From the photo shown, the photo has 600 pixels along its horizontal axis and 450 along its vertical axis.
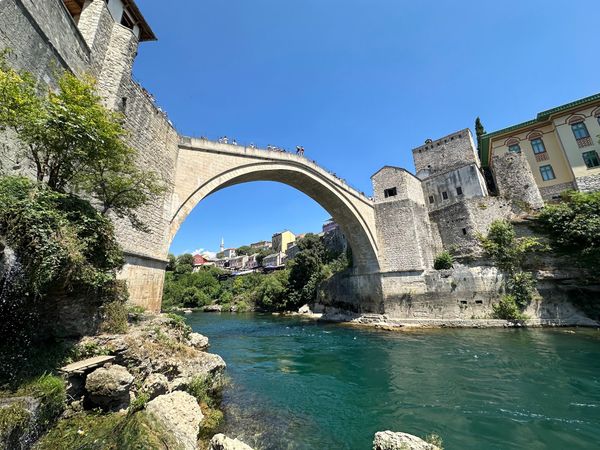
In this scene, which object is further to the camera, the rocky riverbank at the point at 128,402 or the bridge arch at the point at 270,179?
the bridge arch at the point at 270,179

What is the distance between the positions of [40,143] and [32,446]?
169 inches

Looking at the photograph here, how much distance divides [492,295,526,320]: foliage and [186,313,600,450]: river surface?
8.31ft

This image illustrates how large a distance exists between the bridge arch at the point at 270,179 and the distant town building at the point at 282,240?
32381mm

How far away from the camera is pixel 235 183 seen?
12.9m

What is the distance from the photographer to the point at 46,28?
5.98 m

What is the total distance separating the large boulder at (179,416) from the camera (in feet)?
9.77

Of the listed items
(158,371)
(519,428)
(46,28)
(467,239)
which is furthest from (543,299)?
(46,28)

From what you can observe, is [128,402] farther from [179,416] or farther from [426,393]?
[426,393]

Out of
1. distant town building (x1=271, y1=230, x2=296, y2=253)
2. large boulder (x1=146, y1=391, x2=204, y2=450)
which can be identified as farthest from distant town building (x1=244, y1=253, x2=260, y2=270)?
large boulder (x1=146, y1=391, x2=204, y2=450)

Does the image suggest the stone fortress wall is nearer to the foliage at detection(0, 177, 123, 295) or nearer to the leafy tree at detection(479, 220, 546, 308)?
the leafy tree at detection(479, 220, 546, 308)

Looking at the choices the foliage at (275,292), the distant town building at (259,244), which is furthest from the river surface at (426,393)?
the distant town building at (259,244)

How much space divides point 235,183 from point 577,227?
15.6 metres

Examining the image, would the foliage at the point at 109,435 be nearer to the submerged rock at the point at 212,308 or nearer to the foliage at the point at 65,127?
the foliage at the point at 65,127

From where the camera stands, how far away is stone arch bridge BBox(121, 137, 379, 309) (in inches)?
324
